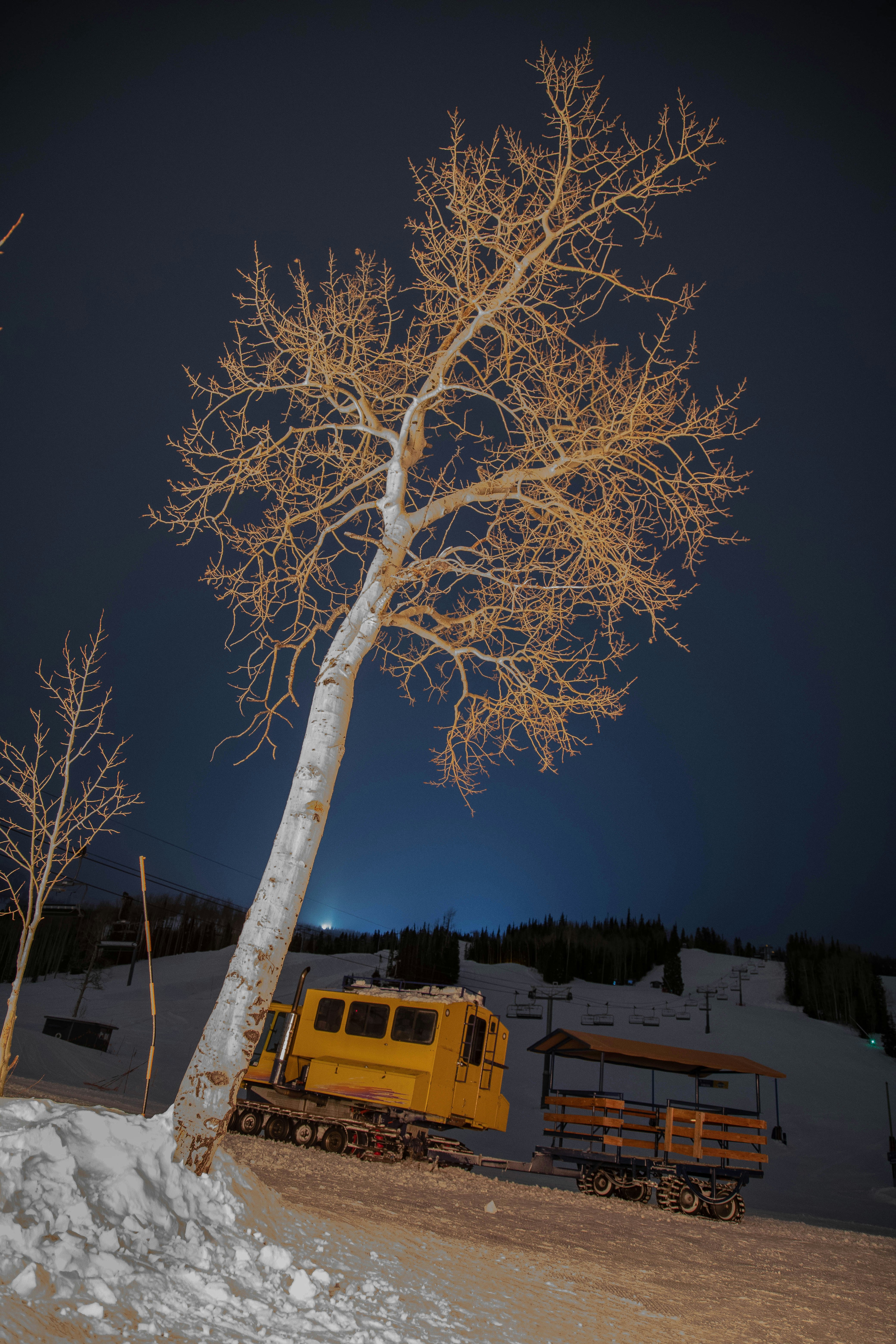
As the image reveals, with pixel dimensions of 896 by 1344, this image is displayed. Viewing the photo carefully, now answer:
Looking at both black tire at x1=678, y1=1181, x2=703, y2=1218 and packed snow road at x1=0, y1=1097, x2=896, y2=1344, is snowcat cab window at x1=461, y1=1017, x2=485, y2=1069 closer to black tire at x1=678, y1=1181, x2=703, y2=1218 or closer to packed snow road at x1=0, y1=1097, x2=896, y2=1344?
black tire at x1=678, y1=1181, x2=703, y2=1218

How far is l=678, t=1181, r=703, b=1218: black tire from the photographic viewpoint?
1405 centimetres

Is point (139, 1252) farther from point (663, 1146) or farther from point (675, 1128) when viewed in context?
point (663, 1146)

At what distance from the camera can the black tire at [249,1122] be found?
14695 mm

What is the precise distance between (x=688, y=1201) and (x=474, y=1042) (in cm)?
491

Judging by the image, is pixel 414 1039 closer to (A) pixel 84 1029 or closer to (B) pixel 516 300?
(B) pixel 516 300

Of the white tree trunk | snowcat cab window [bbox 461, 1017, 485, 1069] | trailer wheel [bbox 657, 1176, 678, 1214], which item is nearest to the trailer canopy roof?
snowcat cab window [bbox 461, 1017, 485, 1069]

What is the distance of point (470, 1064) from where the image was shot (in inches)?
605

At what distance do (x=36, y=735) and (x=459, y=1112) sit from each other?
1138cm

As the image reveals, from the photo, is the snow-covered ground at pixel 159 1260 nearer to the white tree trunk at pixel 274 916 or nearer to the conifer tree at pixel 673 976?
the white tree trunk at pixel 274 916

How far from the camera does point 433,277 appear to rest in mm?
7086

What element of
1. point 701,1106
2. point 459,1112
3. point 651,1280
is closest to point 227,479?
point 651,1280

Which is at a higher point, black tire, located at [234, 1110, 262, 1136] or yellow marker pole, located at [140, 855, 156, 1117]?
yellow marker pole, located at [140, 855, 156, 1117]

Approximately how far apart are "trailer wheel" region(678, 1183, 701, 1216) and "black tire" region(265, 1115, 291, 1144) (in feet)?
25.4

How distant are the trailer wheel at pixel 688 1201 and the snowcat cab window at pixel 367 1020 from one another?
648 centimetres
